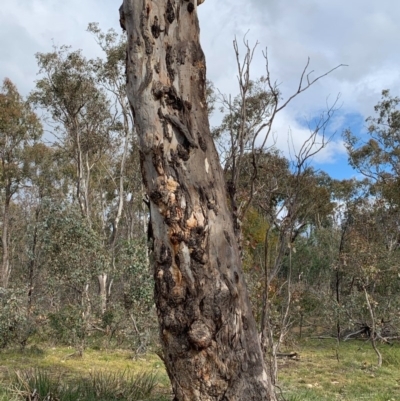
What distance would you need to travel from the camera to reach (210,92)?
14875 mm

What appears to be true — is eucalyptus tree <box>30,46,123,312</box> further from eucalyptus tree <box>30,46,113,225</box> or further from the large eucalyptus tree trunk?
the large eucalyptus tree trunk

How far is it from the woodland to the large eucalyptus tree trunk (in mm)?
17

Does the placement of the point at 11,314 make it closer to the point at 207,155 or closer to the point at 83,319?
the point at 83,319

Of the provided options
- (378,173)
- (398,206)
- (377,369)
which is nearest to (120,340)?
(377,369)

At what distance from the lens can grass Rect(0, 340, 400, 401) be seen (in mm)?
4035

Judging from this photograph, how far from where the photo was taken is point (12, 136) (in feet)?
57.3

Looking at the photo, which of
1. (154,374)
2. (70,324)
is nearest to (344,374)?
(154,374)

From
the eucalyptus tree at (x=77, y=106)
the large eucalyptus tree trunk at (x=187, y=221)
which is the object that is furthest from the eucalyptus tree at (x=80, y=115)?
the large eucalyptus tree trunk at (x=187, y=221)

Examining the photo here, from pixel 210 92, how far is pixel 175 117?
40.2 ft

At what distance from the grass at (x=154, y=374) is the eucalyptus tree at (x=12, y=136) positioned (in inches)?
371

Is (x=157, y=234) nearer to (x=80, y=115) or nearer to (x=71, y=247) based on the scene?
(x=71, y=247)

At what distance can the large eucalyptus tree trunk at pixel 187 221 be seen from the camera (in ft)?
8.95

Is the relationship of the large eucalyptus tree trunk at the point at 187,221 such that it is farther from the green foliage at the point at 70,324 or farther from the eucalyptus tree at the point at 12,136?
the eucalyptus tree at the point at 12,136

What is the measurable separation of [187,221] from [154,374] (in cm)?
381
